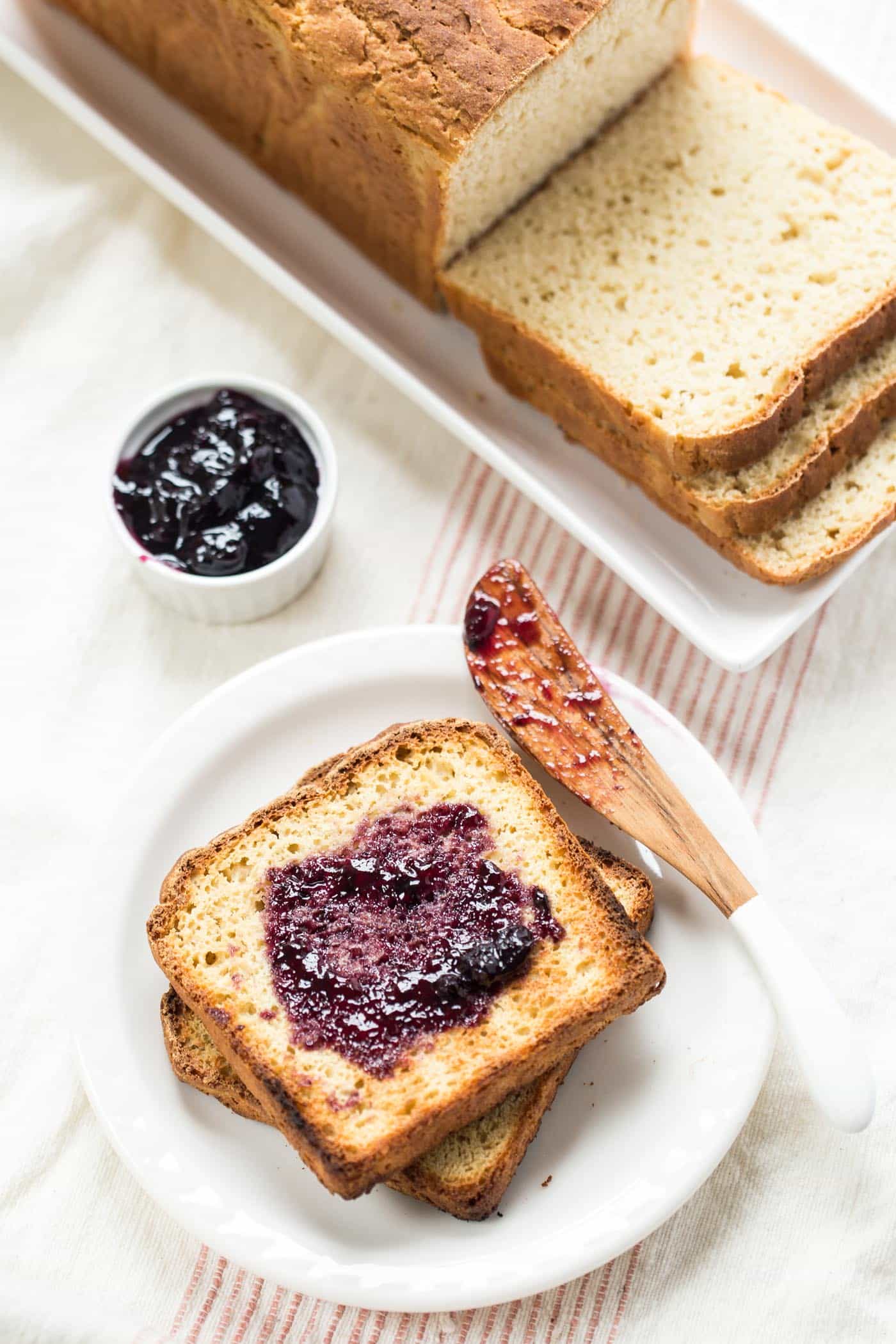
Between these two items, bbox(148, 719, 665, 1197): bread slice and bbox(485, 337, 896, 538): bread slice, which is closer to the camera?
bbox(148, 719, 665, 1197): bread slice

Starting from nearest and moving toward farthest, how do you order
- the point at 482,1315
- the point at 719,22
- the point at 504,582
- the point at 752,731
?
the point at 482,1315, the point at 504,582, the point at 752,731, the point at 719,22

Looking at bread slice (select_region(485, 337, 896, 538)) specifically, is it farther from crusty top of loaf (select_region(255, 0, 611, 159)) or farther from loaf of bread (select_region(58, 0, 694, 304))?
crusty top of loaf (select_region(255, 0, 611, 159))

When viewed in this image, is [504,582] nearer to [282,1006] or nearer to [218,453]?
[218,453]

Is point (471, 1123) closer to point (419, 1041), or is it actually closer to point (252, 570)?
point (419, 1041)

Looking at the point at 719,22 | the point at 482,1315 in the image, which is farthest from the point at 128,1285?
the point at 719,22

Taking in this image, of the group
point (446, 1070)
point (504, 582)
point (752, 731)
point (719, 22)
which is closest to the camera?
point (446, 1070)

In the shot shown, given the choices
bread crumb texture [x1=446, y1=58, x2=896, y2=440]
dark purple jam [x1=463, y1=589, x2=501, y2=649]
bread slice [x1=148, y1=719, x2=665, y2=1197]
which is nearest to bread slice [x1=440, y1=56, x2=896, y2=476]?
bread crumb texture [x1=446, y1=58, x2=896, y2=440]

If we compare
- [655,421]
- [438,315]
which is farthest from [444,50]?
[655,421]

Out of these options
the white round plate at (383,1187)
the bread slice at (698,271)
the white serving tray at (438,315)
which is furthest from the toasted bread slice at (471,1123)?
the bread slice at (698,271)
